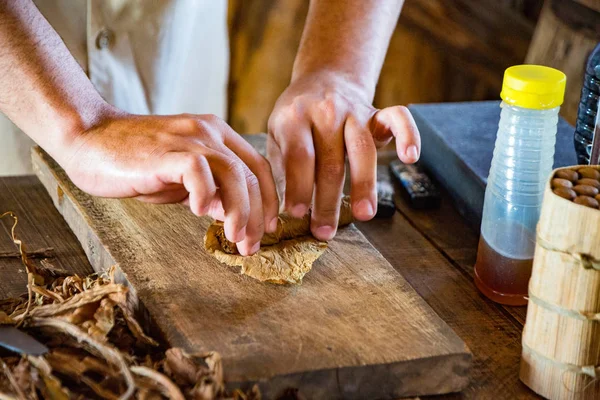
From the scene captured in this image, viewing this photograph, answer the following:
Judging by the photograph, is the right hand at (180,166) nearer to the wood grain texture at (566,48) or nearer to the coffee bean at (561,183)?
the coffee bean at (561,183)

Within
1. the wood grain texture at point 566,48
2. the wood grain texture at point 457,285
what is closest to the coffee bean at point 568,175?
the wood grain texture at point 457,285

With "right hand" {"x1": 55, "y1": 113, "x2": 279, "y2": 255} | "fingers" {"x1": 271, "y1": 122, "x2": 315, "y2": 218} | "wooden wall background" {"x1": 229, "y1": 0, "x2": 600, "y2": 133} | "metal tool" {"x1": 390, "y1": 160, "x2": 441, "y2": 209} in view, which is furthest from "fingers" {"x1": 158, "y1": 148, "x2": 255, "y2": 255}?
"wooden wall background" {"x1": 229, "y1": 0, "x2": 600, "y2": 133}

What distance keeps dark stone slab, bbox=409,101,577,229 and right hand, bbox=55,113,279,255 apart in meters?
0.39

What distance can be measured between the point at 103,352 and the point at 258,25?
2391 millimetres

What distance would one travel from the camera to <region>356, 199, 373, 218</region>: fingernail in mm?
1065

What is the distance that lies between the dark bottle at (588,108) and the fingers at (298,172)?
414mm

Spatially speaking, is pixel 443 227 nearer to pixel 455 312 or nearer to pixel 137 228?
pixel 455 312

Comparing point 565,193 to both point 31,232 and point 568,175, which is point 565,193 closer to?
point 568,175

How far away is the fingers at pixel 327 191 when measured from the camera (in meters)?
1.07

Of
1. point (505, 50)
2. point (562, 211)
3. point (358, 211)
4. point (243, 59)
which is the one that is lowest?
point (243, 59)

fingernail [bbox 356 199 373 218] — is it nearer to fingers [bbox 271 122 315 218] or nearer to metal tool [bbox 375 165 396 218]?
fingers [bbox 271 122 315 218]

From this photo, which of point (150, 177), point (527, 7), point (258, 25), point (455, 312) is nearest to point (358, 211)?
point (455, 312)

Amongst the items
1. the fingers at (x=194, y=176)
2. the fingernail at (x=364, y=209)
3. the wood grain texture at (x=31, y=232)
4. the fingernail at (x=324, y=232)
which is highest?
the fingers at (x=194, y=176)

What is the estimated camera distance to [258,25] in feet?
10.00
